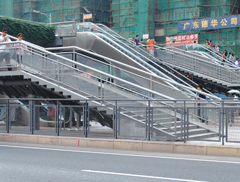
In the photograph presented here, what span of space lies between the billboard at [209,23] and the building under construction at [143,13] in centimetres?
234

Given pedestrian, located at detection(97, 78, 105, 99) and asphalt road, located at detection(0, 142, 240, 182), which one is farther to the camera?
pedestrian, located at detection(97, 78, 105, 99)

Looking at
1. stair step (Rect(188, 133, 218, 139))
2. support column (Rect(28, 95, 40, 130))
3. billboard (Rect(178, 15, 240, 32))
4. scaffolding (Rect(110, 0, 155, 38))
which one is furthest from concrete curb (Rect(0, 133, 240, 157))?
scaffolding (Rect(110, 0, 155, 38))

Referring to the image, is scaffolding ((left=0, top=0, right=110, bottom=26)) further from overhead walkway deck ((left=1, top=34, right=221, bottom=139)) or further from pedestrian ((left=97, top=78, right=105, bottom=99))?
pedestrian ((left=97, top=78, right=105, bottom=99))

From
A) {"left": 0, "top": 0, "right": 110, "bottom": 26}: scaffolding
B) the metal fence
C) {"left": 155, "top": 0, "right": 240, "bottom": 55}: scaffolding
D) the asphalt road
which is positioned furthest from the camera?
{"left": 0, "top": 0, "right": 110, "bottom": 26}: scaffolding

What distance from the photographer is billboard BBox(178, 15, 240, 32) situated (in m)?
44.2

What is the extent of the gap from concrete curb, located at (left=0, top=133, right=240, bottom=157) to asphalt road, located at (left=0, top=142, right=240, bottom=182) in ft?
1.27

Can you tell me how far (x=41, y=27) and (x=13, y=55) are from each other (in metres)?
20.1

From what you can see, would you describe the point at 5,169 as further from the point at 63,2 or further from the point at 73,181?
the point at 63,2

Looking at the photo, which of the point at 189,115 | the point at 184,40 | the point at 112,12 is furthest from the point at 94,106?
the point at 112,12

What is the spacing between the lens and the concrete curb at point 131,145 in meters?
11.1

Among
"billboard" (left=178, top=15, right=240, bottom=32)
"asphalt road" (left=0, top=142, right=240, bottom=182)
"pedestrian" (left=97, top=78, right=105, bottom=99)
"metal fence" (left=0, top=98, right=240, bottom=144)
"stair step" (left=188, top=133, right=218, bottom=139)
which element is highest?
"billboard" (left=178, top=15, right=240, bottom=32)

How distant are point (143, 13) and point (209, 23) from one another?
10123mm

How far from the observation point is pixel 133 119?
42.0 ft

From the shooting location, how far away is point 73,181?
306 inches
